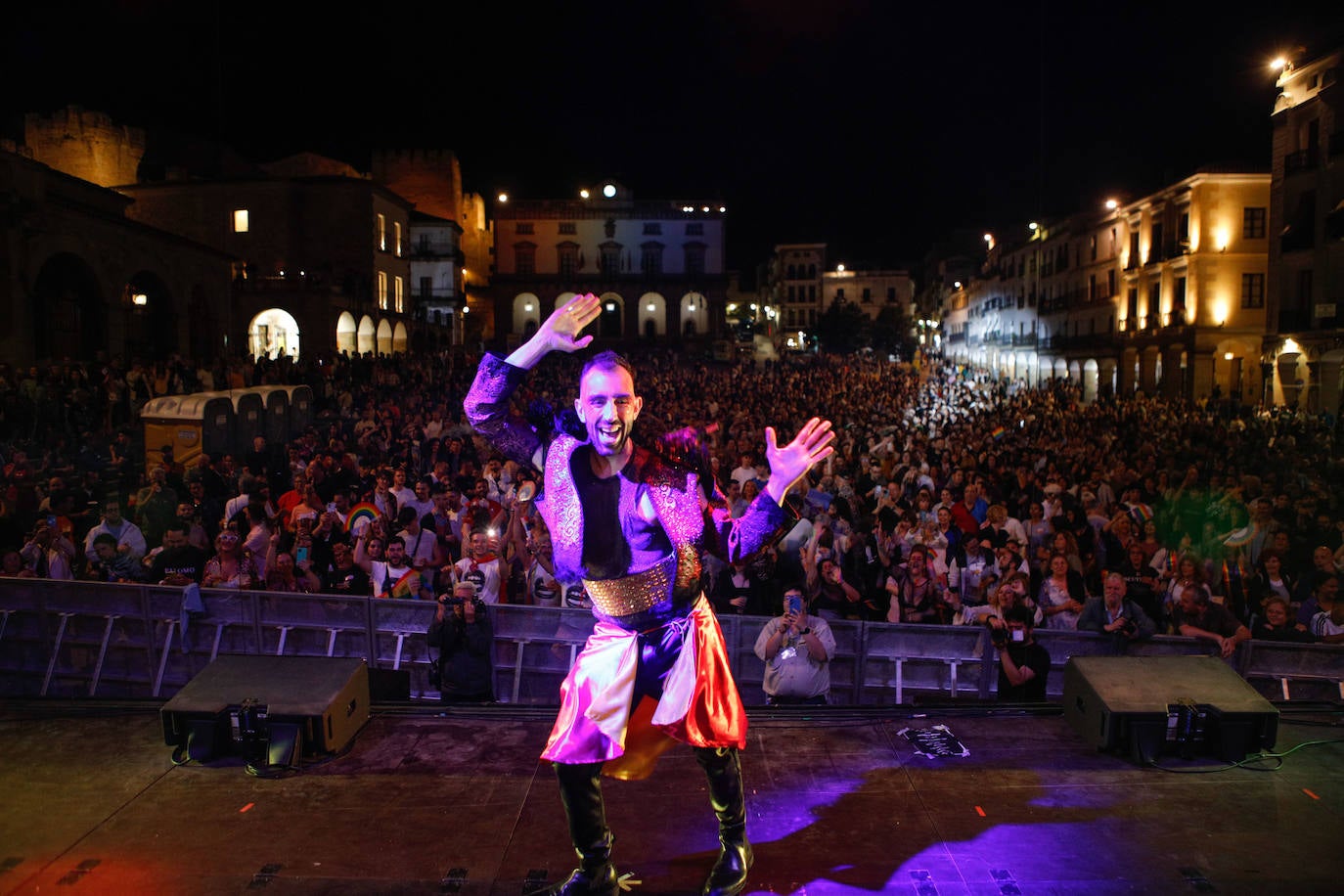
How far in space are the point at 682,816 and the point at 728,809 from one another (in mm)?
605

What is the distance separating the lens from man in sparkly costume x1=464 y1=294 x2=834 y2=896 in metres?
3.42

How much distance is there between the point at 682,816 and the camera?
4.07m

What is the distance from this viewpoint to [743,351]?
66.1 metres

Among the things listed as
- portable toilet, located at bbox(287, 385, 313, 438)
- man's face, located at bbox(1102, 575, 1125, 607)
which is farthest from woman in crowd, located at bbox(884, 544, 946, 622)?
portable toilet, located at bbox(287, 385, 313, 438)

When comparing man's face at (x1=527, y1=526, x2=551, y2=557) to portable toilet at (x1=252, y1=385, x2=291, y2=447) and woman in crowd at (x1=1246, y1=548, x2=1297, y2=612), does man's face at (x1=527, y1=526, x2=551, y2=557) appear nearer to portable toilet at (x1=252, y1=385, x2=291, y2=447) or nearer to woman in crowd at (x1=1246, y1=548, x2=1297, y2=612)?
woman in crowd at (x1=1246, y1=548, x2=1297, y2=612)

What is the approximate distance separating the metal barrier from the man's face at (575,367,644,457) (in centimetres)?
291

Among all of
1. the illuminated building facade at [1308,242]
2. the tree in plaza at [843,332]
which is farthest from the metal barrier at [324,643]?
the tree in plaza at [843,332]

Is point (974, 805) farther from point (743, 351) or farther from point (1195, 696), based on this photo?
point (743, 351)

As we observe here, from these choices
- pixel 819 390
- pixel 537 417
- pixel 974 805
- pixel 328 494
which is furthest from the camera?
pixel 819 390

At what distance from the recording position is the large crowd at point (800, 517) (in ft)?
22.7

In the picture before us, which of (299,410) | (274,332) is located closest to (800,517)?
(299,410)

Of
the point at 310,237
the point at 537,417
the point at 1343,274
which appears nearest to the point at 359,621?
the point at 537,417

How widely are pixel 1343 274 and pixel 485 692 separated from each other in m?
26.7

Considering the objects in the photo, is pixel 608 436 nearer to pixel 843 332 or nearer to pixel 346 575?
pixel 346 575
